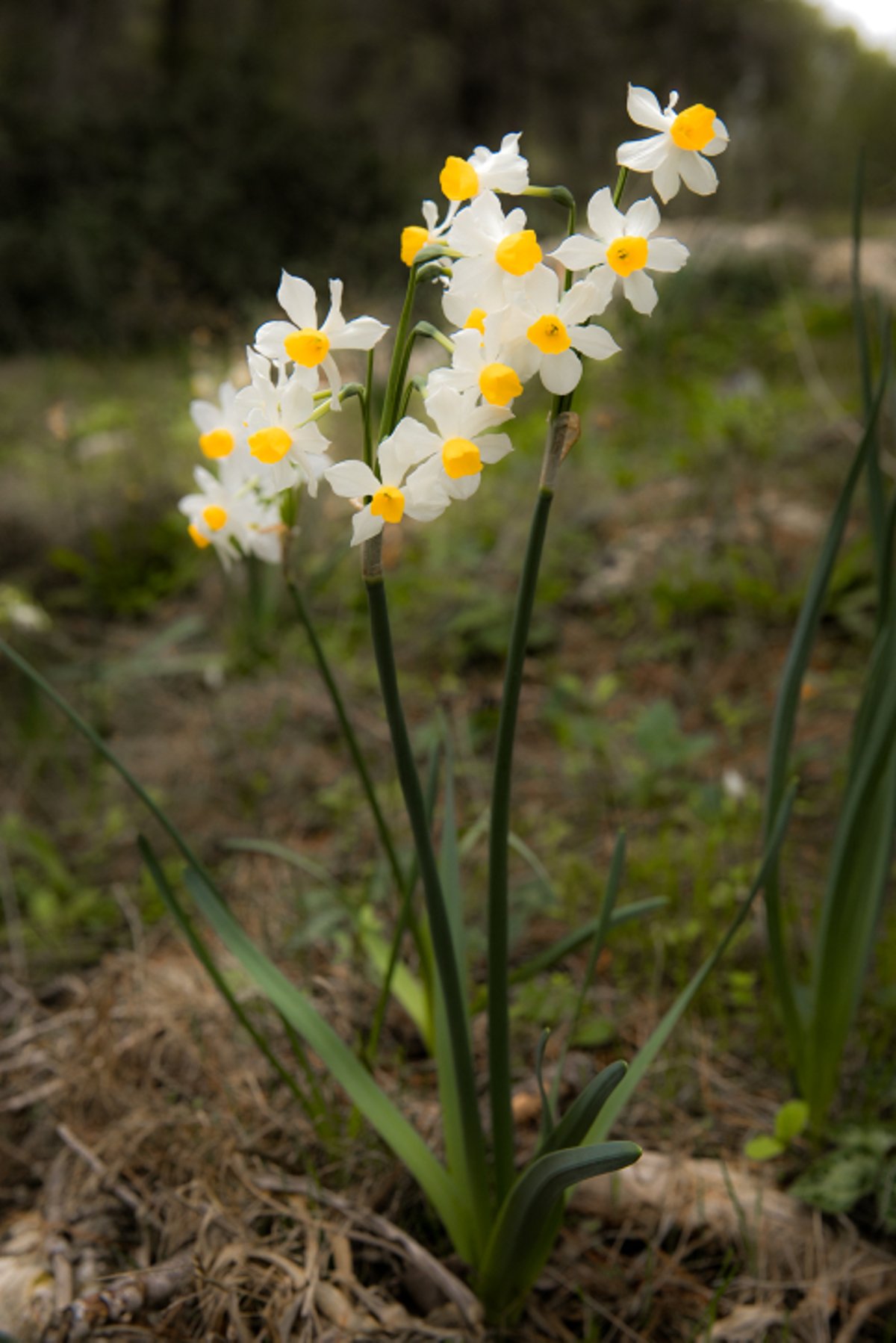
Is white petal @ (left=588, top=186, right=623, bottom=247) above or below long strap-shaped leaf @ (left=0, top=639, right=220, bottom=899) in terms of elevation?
above

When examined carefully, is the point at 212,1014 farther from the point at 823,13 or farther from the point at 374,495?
the point at 823,13

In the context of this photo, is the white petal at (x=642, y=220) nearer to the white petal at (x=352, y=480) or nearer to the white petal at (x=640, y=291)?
the white petal at (x=640, y=291)

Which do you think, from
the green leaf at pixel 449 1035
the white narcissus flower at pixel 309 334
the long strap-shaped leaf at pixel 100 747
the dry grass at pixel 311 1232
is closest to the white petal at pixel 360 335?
the white narcissus flower at pixel 309 334

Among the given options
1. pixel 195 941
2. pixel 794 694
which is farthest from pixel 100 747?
pixel 794 694

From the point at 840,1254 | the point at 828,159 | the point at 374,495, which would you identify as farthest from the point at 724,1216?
the point at 828,159

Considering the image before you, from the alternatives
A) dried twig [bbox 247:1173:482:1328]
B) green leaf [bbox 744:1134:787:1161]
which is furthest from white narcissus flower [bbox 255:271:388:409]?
green leaf [bbox 744:1134:787:1161]

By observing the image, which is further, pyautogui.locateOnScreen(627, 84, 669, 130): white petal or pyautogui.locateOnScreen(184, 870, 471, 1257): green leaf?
pyautogui.locateOnScreen(184, 870, 471, 1257): green leaf

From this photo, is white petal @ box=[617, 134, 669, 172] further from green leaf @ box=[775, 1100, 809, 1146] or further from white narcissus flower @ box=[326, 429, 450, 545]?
green leaf @ box=[775, 1100, 809, 1146]
